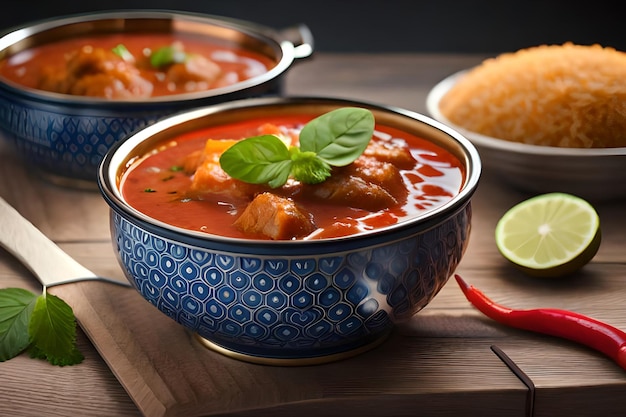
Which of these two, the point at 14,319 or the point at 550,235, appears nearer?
the point at 14,319

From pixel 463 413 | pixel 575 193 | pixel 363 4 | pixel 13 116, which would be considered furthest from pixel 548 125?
pixel 363 4

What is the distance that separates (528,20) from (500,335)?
284cm

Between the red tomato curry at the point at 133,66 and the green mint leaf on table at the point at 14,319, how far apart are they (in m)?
0.75

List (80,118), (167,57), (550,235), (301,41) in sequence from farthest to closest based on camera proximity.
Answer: (301,41) < (167,57) < (80,118) < (550,235)

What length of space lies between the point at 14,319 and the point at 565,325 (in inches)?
41.1

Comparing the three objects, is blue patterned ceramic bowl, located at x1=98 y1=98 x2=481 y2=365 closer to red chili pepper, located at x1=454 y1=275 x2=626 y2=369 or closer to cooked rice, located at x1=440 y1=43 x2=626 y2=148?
red chili pepper, located at x1=454 y1=275 x2=626 y2=369

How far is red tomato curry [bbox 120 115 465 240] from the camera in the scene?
66.2 inches

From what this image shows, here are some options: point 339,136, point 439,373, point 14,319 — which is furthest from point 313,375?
point 14,319

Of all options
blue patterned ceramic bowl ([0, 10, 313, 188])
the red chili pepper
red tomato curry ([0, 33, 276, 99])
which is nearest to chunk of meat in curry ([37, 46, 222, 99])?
red tomato curry ([0, 33, 276, 99])

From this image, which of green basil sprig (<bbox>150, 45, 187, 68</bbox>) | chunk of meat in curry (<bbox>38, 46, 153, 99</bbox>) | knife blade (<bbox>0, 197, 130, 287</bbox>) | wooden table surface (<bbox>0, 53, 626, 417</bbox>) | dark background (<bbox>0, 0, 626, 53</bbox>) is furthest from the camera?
dark background (<bbox>0, 0, 626, 53</bbox>)

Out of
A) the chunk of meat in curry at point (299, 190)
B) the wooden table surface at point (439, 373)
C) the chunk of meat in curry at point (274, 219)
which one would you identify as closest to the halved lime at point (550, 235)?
the wooden table surface at point (439, 373)

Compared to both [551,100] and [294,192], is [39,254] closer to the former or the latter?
[294,192]

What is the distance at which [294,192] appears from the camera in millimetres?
1815

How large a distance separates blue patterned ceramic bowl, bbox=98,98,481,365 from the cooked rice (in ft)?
2.43
